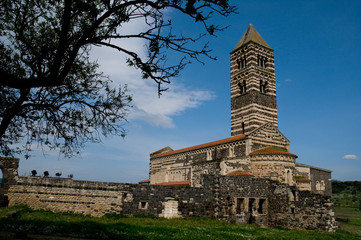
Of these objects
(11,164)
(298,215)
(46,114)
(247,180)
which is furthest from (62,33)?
(298,215)

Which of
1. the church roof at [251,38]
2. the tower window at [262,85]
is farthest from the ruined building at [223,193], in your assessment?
the church roof at [251,38]

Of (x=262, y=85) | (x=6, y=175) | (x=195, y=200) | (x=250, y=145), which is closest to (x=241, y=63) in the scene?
(x=262, y=85)

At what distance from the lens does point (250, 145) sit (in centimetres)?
2802

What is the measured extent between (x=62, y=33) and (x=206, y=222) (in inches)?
586

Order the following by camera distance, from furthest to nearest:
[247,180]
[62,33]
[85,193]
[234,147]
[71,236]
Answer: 1. [234,147]
2. [247,180]
3. [85,193]
4. [71,236]
5. [62,33]

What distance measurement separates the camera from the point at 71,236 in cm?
876

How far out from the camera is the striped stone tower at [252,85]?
34.6 metres

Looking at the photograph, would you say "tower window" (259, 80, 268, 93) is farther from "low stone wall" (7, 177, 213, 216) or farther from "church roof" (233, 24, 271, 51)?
"low stone wall" (7, 177, 213, 216)

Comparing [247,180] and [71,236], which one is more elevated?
[247,180]

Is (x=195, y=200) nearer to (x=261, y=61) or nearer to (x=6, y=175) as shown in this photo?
(x=6, y=175)

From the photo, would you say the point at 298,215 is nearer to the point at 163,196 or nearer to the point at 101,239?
the point at 163,196

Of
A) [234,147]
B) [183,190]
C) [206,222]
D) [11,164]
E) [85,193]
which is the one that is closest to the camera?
[11,164]

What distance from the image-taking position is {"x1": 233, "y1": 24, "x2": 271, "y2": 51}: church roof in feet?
127

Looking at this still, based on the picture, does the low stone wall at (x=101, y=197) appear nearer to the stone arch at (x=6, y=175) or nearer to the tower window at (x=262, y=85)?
the stone arch at (x=6, y=175)
